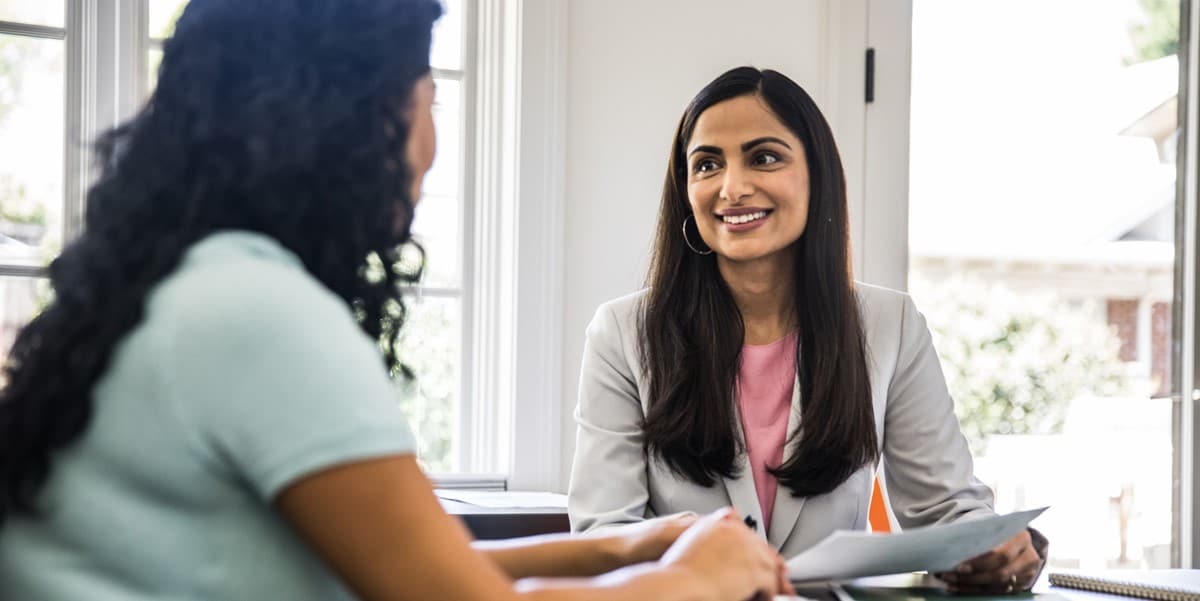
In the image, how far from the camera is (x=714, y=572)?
851mm

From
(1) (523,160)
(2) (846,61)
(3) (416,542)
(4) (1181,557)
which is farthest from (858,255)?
(3) (416,542)

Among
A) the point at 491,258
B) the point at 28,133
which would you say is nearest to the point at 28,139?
the point at 28,133

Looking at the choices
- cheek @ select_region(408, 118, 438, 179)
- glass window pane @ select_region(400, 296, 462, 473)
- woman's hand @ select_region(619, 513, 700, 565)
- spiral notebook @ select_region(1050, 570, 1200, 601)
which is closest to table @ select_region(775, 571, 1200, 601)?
spiral notebook @ select_region(1050, 570, 1200, 601)

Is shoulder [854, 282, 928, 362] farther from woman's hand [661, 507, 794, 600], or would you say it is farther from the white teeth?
woman's hand [661, 507, 794, 600]

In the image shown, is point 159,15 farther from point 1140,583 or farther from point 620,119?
point 1140,583

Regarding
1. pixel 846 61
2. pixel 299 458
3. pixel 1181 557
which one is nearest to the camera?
pixel 299 458

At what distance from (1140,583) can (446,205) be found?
191 cm

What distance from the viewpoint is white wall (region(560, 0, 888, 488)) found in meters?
2.82

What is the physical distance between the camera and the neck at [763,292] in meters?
1.85

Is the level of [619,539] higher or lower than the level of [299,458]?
lower

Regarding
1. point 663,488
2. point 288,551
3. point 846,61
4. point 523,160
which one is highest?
point 846,61

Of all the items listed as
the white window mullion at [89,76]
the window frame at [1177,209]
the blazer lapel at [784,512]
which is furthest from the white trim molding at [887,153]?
the white window mullion at [89,76]

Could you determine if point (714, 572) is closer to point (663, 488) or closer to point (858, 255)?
point (663, 488)

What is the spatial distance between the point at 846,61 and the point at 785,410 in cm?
152
